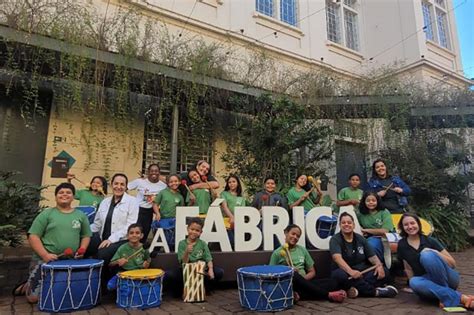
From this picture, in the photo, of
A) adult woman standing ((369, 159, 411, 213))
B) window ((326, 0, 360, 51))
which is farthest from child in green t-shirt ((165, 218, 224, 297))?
window ((326, 0, 360, 51))

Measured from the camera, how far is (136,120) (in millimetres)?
7594

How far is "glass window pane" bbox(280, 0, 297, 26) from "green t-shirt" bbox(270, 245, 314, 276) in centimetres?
905

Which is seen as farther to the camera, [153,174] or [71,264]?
[153,174]

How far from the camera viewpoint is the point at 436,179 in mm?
8320

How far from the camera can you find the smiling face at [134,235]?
3.94 m

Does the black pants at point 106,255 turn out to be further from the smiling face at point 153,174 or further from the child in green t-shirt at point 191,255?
the smiling face at point 153,174

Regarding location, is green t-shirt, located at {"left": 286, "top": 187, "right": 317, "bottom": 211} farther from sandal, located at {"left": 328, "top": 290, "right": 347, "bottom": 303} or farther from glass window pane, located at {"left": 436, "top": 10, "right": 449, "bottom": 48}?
glass window pane, located at {"left": 436, "top": 10, "right": 449, "bottom": 48}

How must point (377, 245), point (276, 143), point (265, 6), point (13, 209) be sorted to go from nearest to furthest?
point (13, 209)
point (377, 245)
point (276, 143)
point (265, 6)

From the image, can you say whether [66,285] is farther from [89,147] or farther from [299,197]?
[89,147]

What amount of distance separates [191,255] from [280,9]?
31.7 ft

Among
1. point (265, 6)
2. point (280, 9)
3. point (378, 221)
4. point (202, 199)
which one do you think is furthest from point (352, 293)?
point (280, 9)

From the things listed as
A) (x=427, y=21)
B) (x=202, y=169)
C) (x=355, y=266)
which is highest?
(x=427, y=21)

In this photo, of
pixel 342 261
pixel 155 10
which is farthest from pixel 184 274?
pixel 155 10

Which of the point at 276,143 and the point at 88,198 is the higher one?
the point at 276,143
